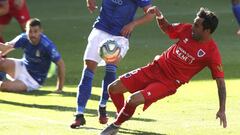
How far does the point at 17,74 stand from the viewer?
12.2 meters

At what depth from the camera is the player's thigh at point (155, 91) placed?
7.69 m

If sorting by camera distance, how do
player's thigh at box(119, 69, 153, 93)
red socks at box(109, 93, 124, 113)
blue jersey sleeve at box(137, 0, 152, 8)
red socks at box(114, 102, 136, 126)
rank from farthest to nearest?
blue jersey sleeve at box(137, 0, 152, 8), red socks at box(109, 93, 124, 113), player's thigh at box(119, 69, 153, 93), red socks at box(114, 102, 136, 126)

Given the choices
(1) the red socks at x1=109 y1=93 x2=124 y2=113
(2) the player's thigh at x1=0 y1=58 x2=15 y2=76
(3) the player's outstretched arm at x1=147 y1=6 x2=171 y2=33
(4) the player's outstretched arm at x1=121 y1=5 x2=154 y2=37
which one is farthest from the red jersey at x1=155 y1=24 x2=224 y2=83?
(2) the player's thigh at x1=0 y1=58 x2=15 y2=76

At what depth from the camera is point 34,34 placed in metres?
11.5

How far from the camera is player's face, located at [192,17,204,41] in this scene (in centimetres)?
779

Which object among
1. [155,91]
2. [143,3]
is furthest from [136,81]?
[143,3]

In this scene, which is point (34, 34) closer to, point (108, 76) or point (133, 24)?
point (108, 76)

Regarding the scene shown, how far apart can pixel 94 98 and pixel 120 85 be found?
3186 millimetres

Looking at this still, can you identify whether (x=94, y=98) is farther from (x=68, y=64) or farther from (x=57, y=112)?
(x=68, y=64)

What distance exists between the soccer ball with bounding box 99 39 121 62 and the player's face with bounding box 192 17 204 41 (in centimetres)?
113

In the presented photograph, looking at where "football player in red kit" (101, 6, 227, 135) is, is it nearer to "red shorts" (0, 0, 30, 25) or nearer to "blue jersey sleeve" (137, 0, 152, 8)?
"blue jersey sleeve" (137, 0, 152, 8)

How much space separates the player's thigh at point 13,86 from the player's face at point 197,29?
4.70 m

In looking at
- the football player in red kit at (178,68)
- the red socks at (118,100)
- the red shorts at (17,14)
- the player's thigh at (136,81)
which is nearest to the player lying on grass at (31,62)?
the red shorts at (17,14)

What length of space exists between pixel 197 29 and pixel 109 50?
1.21 metres
